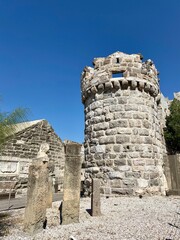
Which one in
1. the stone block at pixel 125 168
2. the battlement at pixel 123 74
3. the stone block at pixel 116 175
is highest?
the battlement at pixel 123 74

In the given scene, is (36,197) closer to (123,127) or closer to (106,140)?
(106,140)

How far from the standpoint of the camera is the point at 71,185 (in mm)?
3809

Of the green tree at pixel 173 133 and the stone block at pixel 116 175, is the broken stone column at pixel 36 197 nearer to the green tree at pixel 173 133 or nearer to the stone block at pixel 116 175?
the stone block at pixel 116 175

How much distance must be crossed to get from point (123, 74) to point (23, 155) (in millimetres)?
6762

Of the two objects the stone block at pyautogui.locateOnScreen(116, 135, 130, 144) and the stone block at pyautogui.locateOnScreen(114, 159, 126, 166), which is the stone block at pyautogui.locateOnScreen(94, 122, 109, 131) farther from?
the stone block at pyautogui.locateOnScreen(114, 159, 126, 166)

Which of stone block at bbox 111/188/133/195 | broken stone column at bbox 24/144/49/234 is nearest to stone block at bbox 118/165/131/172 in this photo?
stone block at bbox 111/188/133/195

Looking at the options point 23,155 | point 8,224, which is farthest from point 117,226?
point 23,155

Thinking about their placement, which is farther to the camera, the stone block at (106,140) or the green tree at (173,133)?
the green tree at (173,133)

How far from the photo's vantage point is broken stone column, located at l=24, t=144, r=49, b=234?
3.19 meters

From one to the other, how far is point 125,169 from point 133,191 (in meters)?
0.78

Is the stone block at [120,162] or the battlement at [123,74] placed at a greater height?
the battlement at [123,74]

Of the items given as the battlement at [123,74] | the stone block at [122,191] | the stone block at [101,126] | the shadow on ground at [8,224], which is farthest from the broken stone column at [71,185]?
the battlement at [123,74]

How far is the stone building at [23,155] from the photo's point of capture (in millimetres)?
8773

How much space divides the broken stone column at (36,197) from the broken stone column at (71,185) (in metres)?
0.48
